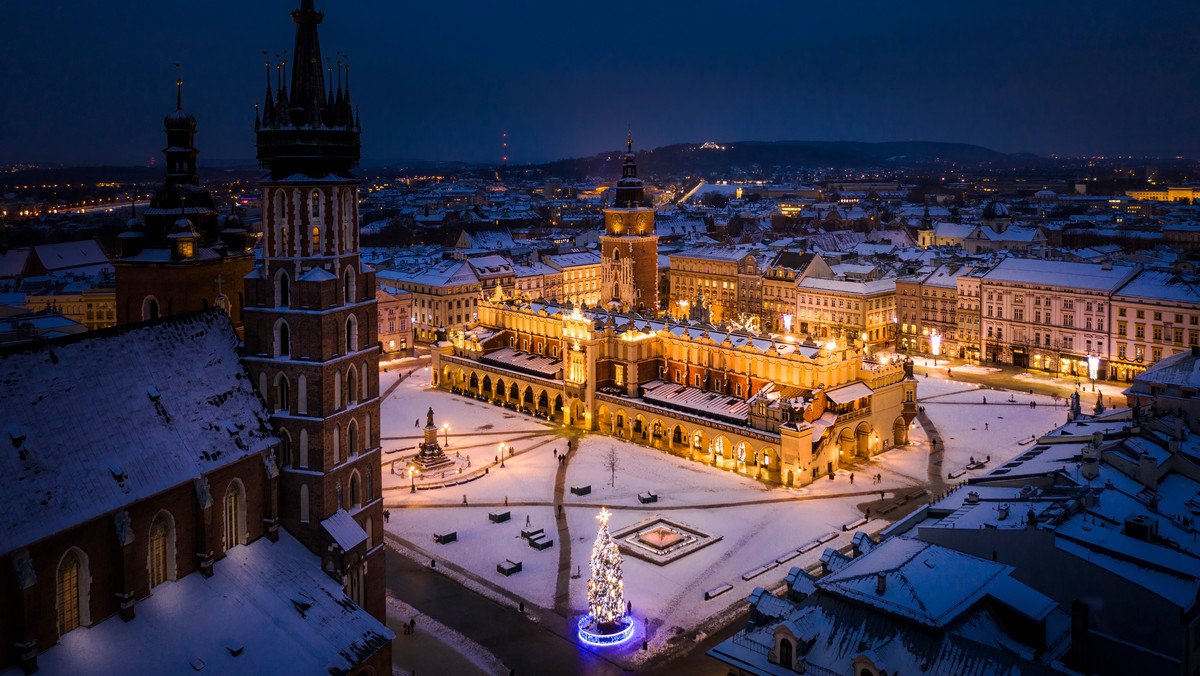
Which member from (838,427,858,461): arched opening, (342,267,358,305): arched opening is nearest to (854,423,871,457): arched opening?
(838,427,858,461): arched opening

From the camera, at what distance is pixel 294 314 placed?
123ft

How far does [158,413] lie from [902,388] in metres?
59.0

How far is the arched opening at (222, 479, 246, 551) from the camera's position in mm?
35281

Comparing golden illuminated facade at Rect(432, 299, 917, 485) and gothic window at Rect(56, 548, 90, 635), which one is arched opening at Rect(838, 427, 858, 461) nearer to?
golden illuminated facade at Rect(432, 299, 917, 485)

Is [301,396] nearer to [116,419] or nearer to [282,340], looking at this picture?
[282,340]

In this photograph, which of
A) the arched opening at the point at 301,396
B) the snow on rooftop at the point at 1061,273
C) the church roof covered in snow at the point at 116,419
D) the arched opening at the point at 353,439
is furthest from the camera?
the snow on rooftop at the point at 1061,273

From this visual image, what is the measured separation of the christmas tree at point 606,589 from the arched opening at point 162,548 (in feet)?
62.4

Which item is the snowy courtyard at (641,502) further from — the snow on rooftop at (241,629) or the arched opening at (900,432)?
the snow on rooftop at (241,629)

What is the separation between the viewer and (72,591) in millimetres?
29094

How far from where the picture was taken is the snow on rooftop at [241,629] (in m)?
29.3

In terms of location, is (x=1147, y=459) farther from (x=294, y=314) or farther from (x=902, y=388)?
(x=294, y=314)

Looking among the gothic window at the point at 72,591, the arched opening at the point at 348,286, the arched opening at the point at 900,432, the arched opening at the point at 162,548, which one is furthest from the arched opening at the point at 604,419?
the gothic window at the point at 72,591

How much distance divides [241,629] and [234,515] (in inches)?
198

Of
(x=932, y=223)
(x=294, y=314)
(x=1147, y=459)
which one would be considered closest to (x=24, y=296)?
(x=294, y=314)
